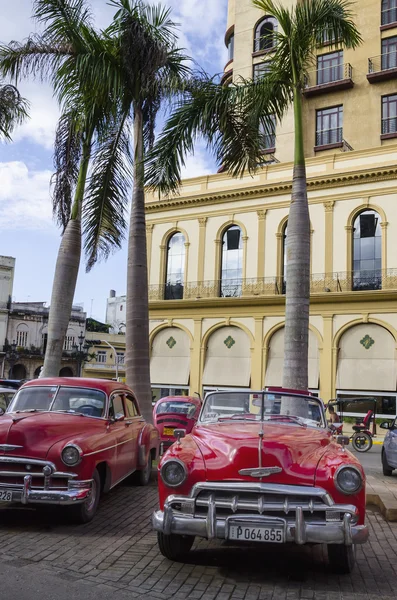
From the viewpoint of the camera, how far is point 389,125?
31031 mm

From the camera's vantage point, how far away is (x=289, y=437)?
551 centimetres

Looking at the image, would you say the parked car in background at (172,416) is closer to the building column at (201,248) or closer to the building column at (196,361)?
the building column at (196,361)

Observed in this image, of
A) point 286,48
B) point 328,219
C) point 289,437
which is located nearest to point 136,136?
point 286,48

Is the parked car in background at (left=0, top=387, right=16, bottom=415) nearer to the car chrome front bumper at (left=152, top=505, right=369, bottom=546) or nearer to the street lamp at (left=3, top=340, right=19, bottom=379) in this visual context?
the car chrome front bumper at (left=152, top=505, right=369, bottom=546)

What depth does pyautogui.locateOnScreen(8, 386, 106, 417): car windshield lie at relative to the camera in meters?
7.92

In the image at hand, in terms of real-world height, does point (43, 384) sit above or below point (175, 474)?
above

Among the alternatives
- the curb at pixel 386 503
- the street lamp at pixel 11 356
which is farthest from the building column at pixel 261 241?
the street lamp at pixel 11 356

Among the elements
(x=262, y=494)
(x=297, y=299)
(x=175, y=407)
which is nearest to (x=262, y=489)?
(x=262, y=494)

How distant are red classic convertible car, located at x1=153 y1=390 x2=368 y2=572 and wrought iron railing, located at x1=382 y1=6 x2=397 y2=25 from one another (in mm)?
31780

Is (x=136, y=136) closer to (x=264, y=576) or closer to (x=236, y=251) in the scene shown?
(x=264, y=576)

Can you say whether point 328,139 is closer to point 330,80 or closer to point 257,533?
point 330,80

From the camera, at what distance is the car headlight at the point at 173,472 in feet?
16.6

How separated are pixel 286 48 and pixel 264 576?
398 inches

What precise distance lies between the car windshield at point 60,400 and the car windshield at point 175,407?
7.59 m
